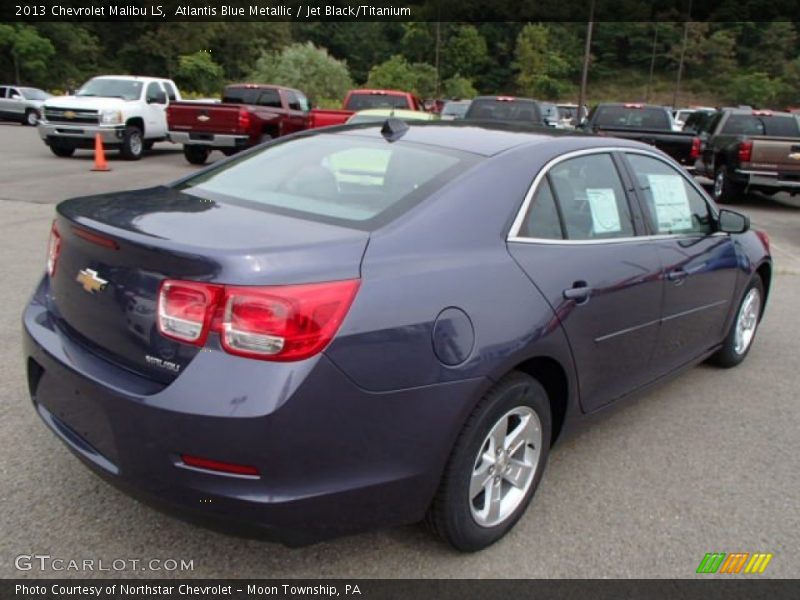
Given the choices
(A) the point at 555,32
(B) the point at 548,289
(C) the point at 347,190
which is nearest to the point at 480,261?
(B) the point at 548,289

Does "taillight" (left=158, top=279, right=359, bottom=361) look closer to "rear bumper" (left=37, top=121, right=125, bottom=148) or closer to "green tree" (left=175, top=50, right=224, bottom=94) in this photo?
"rear bumper" (left=37, top=121, right=125, bottom=148)

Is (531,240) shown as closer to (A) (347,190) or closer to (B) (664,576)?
(A) (347,190)

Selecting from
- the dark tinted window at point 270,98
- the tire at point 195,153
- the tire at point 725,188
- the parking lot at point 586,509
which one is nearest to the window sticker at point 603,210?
the parking lot at point 586,509

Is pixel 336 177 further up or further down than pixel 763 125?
further down

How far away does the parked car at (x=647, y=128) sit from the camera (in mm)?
14664

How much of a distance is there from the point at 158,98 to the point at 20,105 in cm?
1597

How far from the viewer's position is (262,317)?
7.04 feet

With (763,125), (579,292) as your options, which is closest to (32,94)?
(763,125)

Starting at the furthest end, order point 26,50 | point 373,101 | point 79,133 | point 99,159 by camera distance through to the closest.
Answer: point 26,50 → point 373,101 → point 79,133 → point 99,159

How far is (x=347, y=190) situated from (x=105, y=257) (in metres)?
1.03

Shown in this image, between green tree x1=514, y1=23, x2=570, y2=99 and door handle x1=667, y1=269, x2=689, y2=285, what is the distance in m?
96.9

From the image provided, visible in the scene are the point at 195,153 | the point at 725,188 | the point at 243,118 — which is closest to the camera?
the point at 725,188

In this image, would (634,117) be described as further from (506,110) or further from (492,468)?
(492,468)

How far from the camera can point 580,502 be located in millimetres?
3184
